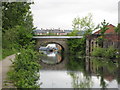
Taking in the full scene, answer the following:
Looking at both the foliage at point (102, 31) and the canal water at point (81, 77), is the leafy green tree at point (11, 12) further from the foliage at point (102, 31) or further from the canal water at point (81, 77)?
the foliage at point (102, 31)

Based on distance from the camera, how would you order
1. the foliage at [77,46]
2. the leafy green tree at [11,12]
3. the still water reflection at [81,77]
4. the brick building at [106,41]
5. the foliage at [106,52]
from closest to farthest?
the still water reflection at [81,77]
the leafy green tree at [11,12]
the foliage at [106,52]
the brick building at [106,41]
the foliage at [77,46]

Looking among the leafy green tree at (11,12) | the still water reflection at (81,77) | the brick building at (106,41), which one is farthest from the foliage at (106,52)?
the leafy green tree at (11,12)

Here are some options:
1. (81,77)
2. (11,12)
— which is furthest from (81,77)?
(11,12)

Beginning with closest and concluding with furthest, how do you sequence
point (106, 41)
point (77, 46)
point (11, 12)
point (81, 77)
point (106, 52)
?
point (81, 77) → point (11, 12) → point (106, 52) → point (106, 41) → point (77, 46)

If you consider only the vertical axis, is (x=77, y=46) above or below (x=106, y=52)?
above

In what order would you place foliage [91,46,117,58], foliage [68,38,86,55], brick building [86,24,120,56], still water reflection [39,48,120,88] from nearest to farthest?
still water reflection [39,48,120,88], foliage [91,46,117,58], brick building [86,24,120,56], foliage [68,38,86,55]

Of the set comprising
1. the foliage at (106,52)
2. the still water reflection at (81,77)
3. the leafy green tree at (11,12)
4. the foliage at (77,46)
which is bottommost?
the still water reflection at (81,77)

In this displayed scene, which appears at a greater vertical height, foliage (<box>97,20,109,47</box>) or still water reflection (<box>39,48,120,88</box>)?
foliage (<box>97,20,109,47</box>)

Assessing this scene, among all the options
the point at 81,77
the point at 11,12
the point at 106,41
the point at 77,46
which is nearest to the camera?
the point at 81,77

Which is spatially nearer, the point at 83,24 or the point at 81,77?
the point at 81,77

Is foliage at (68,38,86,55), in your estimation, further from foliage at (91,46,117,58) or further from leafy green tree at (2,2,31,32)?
leafy green tree at (2,2,31,32)

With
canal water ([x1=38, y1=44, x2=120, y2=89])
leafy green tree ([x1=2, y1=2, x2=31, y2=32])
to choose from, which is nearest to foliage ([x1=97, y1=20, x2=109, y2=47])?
canal water ([x1=38, y1=44, x2=120, y2=89])

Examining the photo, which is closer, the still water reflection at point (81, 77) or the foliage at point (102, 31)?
the still water reflection at point (81, 77)

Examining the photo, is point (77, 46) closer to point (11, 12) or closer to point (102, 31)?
point (102, 31)
